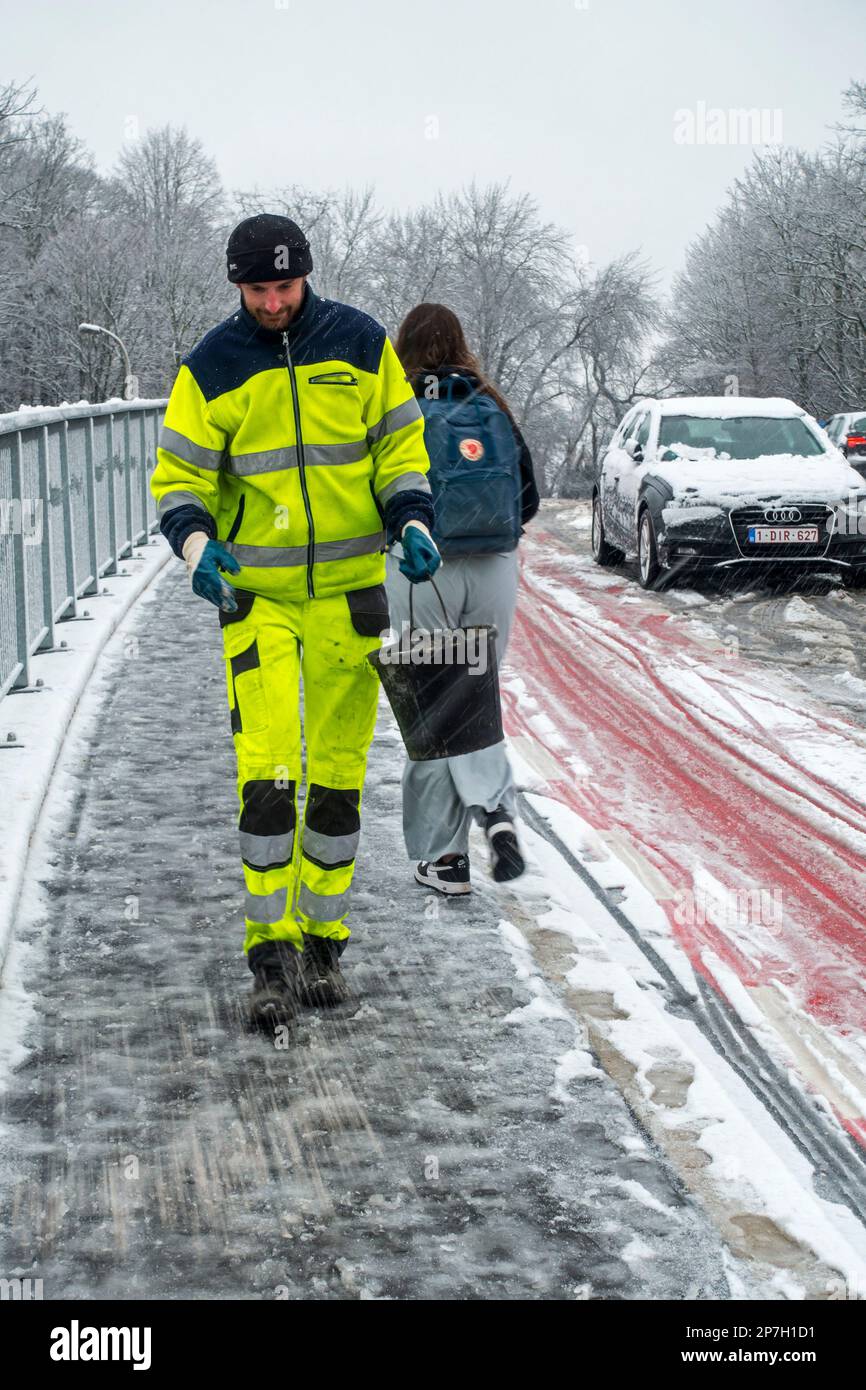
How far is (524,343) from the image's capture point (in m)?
70.6

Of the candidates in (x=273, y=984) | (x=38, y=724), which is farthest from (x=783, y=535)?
(x=273, y=984)

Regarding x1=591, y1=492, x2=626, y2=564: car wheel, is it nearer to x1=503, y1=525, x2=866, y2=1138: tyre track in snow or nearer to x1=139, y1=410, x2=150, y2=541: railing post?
x1=139, y1=410, x2=150, y2=541: railing post

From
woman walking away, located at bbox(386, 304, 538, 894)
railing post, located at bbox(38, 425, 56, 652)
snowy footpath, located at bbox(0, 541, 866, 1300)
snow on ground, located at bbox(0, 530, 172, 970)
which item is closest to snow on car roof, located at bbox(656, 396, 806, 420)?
snow on ground, located at bbox(0, 530, 172, 970)

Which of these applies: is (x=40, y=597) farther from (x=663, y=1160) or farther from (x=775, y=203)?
(x=775, y=203)

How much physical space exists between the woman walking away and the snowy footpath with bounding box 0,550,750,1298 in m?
0.20

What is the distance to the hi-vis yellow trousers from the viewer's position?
13.1 feet

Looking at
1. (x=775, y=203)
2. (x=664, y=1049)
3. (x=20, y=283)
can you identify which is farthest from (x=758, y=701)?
(x=20, y=283)

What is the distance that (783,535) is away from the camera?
12258 mm

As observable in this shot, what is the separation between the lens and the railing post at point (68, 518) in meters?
9.41

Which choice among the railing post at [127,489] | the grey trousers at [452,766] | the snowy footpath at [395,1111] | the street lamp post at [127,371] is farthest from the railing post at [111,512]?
the street lamp post at [127,371]

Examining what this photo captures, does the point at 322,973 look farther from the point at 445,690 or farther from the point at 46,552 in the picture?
the point at 46,552

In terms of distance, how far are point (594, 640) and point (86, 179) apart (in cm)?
6779

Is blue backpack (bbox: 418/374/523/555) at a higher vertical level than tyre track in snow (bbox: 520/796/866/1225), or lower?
higher
